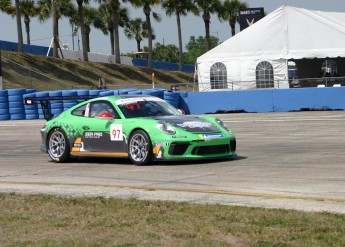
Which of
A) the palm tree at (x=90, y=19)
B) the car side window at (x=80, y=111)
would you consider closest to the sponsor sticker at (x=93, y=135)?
the car side window at (x=80, y=111)

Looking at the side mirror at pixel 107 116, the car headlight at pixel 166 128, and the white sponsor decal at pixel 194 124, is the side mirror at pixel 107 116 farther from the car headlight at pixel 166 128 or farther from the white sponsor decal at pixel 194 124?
the white sponsor decal at pixel 194 124

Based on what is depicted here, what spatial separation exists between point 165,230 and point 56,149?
8.22 m

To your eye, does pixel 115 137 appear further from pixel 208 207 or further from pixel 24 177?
pixel 208 207

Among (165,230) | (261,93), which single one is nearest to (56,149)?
(165,230)

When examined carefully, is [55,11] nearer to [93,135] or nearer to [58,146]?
[58,146]

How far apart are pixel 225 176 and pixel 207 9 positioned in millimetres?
71519

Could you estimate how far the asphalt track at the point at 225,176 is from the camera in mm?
9406

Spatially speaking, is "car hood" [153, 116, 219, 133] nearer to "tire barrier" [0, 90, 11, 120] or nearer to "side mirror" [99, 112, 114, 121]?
"side mirror" [99, 112, 114, 121]

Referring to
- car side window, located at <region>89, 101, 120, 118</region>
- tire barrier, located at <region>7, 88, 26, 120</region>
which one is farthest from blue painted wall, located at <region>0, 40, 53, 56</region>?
car side window, located at <region>89, 101, 120, 118</region>

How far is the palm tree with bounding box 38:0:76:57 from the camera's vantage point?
208 feet

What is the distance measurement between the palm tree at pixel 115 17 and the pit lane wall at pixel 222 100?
38.5 meters

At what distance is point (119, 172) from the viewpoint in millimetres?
12891

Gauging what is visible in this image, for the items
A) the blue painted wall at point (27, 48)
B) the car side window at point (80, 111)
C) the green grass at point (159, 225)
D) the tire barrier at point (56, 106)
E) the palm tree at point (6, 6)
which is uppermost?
the palm tree at point (6, 6)

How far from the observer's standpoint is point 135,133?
545 inches
